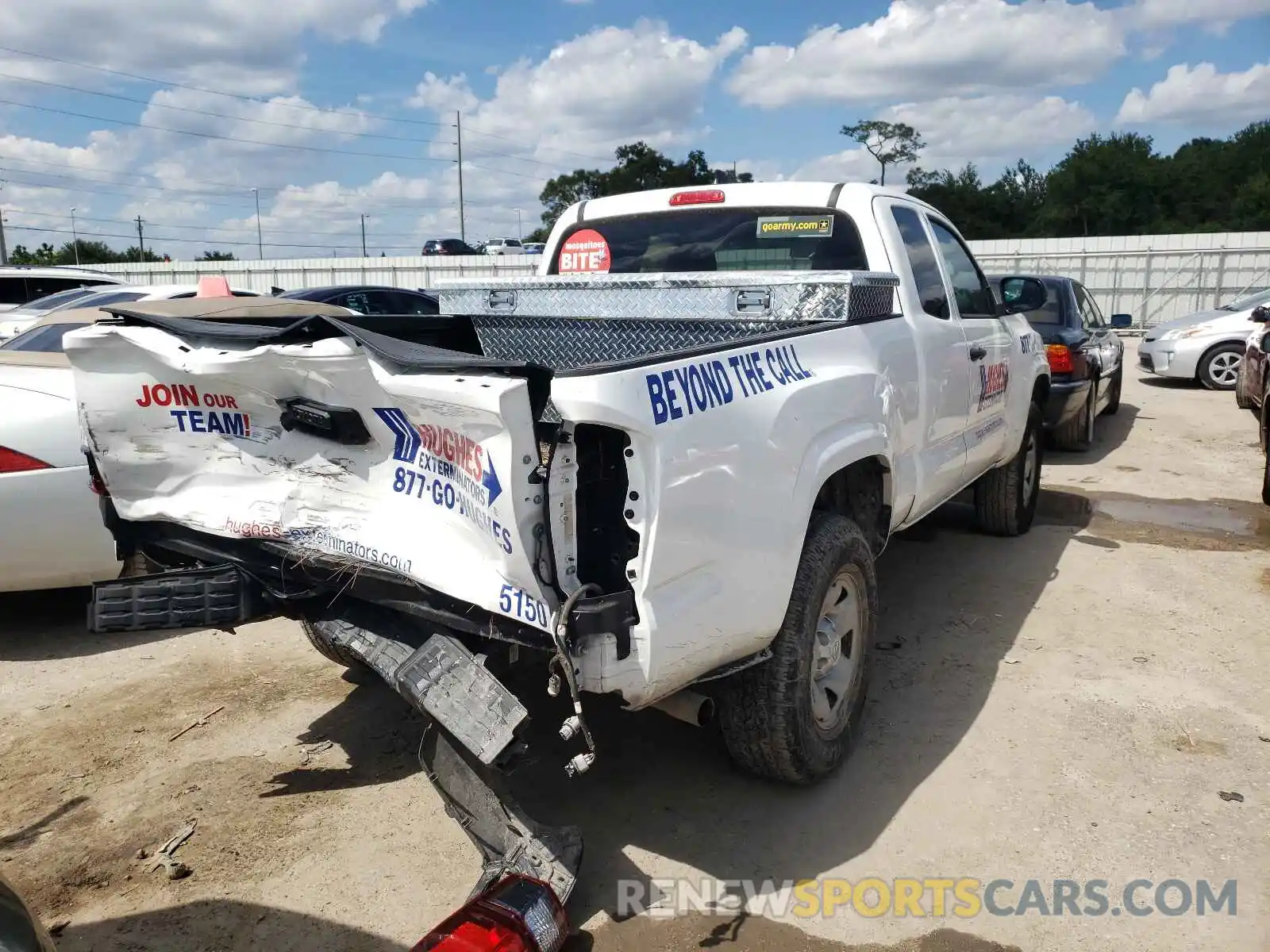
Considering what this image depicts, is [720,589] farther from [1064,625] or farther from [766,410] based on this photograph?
[1064,625]

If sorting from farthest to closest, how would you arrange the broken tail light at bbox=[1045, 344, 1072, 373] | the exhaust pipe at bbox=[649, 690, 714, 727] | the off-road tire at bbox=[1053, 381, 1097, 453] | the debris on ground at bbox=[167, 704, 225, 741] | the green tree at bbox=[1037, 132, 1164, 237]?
the green tree at bbox=[1037, 132, 1164, 237]
the off-road tire at bbox=[1053, 381, 1097, 453]
the broken tail light at bbox=[1045, 344, 1072, 373]
the debris on ground at bbox=[167, 704, 225, 741]
the exhaust pipe at bbox=[649, 690, 714, 727]

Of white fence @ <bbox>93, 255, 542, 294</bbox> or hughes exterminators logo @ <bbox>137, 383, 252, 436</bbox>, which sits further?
white fence @ <bbox>93, 255, 542, 294</bbox>

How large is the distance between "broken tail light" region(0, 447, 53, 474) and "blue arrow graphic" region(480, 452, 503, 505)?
3165 mm

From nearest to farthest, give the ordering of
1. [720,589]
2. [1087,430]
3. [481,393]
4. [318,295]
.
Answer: [481,393]
[720,589]
[1087,430]
[318,295]

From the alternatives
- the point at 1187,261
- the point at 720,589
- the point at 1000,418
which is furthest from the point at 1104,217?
the point at 720,589

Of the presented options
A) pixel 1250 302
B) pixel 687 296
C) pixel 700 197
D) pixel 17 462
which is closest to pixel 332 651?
pixel 17 462

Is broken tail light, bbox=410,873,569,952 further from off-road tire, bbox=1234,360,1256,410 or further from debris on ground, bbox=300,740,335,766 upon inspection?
off-road tire, bbox=1234,360,1256,410

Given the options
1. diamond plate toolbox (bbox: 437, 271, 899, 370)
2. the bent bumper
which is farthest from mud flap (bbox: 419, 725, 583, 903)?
the bent bumper

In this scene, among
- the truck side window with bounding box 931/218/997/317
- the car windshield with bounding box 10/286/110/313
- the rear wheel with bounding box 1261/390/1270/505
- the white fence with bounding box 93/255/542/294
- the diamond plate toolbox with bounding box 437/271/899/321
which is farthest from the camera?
the white fence with bounding box 93/255/542/294

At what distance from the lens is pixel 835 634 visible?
11.1 ft

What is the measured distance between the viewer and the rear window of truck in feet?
14.1

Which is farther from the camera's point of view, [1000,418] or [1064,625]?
[1000,418]

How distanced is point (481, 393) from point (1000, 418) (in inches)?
159

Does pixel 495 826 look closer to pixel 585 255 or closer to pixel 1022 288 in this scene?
pixel 585 255
